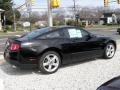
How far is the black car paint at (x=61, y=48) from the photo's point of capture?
8.20 meters

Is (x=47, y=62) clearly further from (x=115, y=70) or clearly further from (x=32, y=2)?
(x=32, y=2)

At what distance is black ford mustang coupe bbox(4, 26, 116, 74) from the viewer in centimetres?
822

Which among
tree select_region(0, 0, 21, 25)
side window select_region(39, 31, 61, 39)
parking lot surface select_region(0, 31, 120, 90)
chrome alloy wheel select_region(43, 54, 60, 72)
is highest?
tree select_region(0, 0, 21, 25)

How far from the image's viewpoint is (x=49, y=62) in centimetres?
844

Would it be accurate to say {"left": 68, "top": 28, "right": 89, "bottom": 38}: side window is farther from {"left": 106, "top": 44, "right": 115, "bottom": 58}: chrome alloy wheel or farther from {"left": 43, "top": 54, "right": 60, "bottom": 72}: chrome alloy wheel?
{"left": 106, "top": 44, "right": 115, "bottom": 58}: chrome alloy wheel

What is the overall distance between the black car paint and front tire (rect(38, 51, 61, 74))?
122mm

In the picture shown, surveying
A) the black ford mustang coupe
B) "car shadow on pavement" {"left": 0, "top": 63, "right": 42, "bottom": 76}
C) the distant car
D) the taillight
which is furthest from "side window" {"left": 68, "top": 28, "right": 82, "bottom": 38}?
the distant car

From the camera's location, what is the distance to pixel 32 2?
30.8 metres

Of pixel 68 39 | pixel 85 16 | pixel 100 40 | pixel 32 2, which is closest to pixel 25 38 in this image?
pixel 68 39

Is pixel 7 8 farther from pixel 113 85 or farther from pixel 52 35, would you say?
pixel 113 85

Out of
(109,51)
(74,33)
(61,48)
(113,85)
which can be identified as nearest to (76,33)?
(74,33)

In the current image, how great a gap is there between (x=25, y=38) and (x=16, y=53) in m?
0.61

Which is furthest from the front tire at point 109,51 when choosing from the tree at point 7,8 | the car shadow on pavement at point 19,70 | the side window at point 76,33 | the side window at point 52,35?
the tree at point 7,8

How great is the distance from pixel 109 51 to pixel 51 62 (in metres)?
2.62
